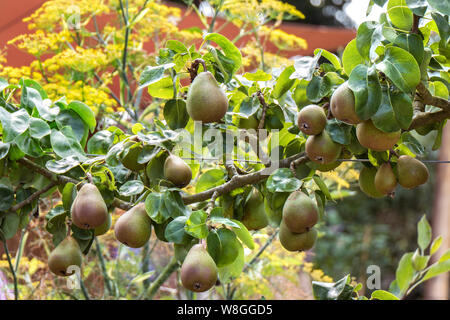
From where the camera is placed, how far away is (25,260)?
1.24 metres

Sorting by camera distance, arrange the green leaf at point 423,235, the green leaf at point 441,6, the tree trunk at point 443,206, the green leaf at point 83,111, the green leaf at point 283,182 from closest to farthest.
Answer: the green leaf at point 441,6 → the green leaf at point 283,182 → the green leaf at point 83,111 → the green leaf at point 423,235 → the tree trunk at point 443,206

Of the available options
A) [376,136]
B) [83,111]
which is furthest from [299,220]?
[83,111]

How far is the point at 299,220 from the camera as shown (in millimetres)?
556

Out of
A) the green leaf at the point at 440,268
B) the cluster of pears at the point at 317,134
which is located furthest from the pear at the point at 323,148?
the green leaf at the point at 440,268

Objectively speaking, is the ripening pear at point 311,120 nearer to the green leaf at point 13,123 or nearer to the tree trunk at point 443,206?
the green leaf at point 13,123

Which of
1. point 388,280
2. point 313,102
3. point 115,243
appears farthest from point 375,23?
point 388,280

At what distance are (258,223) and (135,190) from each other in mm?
157

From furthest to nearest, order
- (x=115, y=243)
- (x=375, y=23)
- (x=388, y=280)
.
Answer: (x=388, y=280) → (x=115, y=243) → (x=375, y=23)

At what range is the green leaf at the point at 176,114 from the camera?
0.65m

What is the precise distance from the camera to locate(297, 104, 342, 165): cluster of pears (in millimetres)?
559

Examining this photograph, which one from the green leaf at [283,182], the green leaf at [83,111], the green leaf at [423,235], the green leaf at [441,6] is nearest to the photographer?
the green leaf at [441,6]

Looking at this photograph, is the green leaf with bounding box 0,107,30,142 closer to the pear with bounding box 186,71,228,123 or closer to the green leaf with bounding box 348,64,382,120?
the pear with bounding box 186,71,228,123
